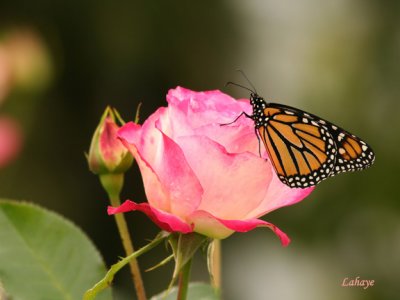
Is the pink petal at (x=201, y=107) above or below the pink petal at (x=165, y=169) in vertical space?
above

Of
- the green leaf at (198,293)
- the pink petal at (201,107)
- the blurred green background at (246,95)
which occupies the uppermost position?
the pink petal at (201,107)

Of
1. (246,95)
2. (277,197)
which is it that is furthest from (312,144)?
(246,95)

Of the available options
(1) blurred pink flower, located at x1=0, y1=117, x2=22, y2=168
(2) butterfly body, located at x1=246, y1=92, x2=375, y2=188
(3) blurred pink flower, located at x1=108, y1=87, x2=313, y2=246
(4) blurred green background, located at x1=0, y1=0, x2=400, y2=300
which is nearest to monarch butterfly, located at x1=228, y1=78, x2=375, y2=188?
(2) butterfly body, located at x1=246, y1=92, x2=375, y2=188

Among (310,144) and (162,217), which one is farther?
(310,144)

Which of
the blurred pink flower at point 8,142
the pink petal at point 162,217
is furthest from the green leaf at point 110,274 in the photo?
the blurred pink flower at point 8,142

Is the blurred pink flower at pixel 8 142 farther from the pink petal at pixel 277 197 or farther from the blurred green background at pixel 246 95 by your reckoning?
the blurred green background at pixel 246 95

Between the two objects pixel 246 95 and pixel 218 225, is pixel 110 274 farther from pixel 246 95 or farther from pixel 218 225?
pixel 246 95

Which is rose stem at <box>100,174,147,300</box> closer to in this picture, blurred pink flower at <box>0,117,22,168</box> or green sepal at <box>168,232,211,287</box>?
green sepal at <box>168,232,211,287</box>

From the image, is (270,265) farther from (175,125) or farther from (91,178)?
(175,125)

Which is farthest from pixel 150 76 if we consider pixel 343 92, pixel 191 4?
pixel 343 92
